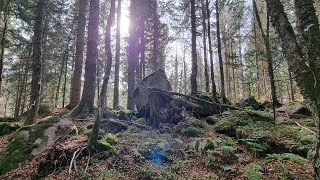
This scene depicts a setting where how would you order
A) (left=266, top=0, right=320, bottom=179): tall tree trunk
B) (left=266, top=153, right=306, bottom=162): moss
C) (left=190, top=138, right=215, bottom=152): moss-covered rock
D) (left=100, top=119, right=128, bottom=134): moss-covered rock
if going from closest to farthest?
(left=266, top=0, right=320, bottom=179): tall tree trunk, (left=266, top=153, right=306, bottom=162): moss, (left=190, top=138, right=215, bottom=152): moss-covered rock, (left=100, top=119, right=128, bottom=134): moss-covered rock

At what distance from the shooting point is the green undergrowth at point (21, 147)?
251 inches

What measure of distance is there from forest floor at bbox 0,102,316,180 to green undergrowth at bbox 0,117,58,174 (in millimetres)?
42

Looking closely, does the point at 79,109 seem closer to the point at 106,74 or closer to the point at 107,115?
the point at 107,115

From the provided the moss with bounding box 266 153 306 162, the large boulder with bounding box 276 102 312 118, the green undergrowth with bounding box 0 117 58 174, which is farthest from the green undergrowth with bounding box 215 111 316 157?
the green undergrowth with bounding box 0 117 58 174

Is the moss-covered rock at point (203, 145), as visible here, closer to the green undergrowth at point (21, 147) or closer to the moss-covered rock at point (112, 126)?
the moss-covered rock at point (112, 126)

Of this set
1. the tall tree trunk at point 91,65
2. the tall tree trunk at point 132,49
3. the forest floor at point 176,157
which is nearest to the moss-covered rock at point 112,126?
the forest floor at point 176,157

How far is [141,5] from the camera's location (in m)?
14.8

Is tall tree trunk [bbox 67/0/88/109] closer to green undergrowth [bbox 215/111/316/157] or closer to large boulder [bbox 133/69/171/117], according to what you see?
large boulder [bbox 133/69/171/117]

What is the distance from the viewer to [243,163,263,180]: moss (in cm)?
449

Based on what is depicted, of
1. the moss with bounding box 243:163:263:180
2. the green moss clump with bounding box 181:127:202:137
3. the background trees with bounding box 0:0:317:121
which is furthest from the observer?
the background trees with bounding box 0:0:317:121

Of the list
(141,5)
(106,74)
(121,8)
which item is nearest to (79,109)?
(106,74)

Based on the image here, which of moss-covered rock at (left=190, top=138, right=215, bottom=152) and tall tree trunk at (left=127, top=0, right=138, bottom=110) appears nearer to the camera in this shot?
moss-covered rock at (left=190, top=138, right=215, bottom=152)

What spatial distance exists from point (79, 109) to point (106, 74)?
4539 mm

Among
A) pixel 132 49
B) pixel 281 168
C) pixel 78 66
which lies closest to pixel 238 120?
pixel 281 168
